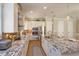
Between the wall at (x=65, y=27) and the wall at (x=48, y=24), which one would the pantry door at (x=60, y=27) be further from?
the wall at (x=48, y=24)

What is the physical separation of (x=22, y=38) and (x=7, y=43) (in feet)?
1.48

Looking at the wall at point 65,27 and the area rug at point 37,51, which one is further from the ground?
the wall at point 65,27

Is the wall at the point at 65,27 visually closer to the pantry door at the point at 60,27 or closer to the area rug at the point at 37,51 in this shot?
the pantry door at the point at 60,27

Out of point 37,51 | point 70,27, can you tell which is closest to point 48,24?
point 70,27

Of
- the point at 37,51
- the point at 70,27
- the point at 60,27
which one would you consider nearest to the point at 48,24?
the point at 60,27

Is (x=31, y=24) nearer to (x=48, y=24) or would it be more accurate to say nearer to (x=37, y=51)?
(x=48, y=24)

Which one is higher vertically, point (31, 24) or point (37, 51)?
point (31, 24)

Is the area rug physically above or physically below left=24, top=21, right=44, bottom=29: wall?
below

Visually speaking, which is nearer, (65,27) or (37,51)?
(37,51)

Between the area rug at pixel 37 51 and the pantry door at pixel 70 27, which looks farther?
the pantry door at pixel 70 27

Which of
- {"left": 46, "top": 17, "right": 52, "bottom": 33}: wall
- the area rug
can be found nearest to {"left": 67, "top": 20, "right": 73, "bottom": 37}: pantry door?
{"left": 46, "top": 17, "right": 52, "bottom": 33}: wall

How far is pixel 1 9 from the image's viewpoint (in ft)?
5.16

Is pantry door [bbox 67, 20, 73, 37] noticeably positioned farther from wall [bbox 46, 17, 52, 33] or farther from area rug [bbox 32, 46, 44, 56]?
area rug [bbox 32, 46, 44, 56]

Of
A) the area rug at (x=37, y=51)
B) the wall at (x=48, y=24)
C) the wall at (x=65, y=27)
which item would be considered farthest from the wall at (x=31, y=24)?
the area rug at (x=37, y=51)
